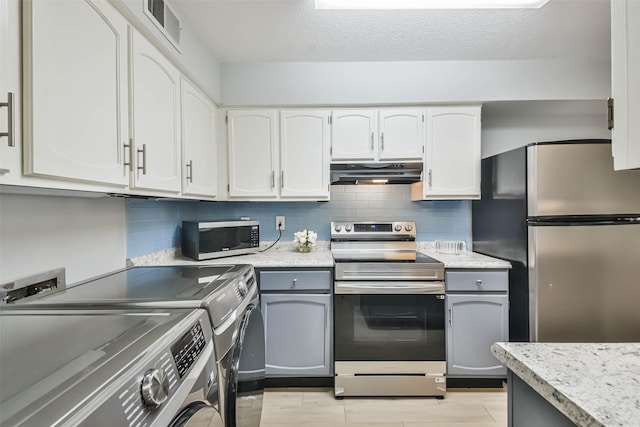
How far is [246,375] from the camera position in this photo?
4.14 feet

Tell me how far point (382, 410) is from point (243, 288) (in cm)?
130

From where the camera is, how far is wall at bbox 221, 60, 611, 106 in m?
2.35

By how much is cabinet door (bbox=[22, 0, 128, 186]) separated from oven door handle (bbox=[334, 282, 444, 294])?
1.41 m

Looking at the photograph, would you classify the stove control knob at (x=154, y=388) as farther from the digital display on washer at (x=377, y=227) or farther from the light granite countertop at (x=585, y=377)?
the digital display on washer at (x=377, y=227)

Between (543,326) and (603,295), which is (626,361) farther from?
(603,295)

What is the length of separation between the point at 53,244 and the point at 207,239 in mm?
976

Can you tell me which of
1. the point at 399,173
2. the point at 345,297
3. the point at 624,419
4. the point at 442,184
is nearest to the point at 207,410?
the point at 624,419

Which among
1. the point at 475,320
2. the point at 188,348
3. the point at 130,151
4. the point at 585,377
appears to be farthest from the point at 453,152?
the point at 188,348

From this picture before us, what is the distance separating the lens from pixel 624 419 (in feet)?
1.66

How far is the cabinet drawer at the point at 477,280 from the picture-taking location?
2102 mm

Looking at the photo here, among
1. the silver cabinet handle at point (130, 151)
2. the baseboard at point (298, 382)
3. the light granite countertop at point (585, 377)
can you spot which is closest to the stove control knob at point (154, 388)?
the light granite countertop at point (585, 377)


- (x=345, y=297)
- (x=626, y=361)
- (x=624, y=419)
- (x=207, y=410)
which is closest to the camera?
(x=624, y=419)

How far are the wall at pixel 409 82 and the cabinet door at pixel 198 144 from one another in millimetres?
309

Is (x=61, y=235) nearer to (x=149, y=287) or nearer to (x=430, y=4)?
(x=149, y=287)
